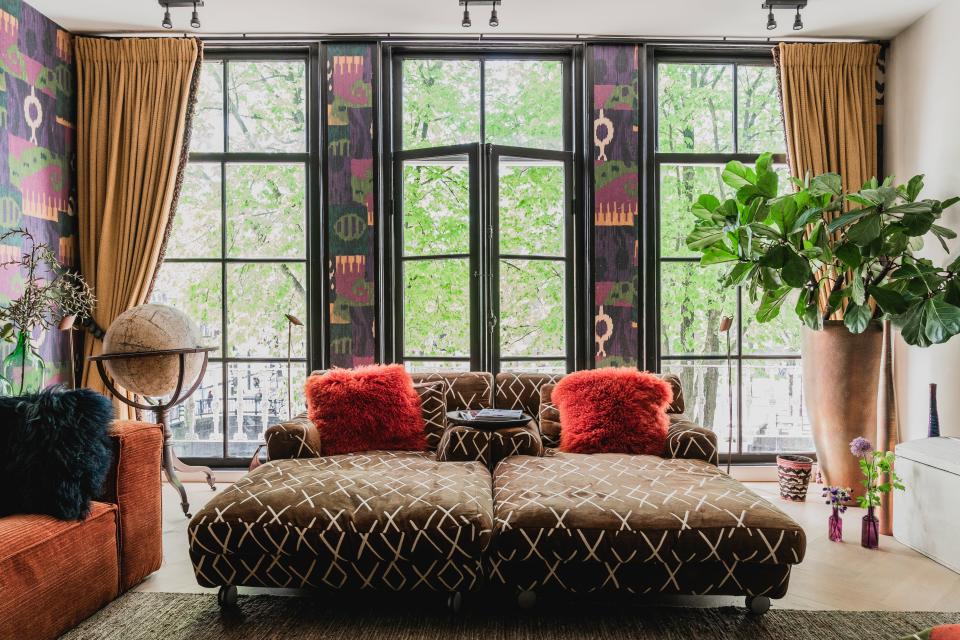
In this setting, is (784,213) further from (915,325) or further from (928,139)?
(928,139)

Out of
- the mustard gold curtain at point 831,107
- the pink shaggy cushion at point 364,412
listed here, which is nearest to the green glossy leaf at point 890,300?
the mustard gold curtain at point 831,107

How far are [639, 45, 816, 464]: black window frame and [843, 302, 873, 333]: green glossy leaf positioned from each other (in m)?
1.03

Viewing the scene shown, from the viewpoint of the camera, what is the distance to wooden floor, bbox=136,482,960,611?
2.31 meters

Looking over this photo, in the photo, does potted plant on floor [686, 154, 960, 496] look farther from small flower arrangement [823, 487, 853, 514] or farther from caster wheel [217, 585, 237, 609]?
caster wheel [217, 585, 237, 609]

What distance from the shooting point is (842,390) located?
3.41 meters

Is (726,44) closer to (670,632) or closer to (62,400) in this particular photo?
(670,632)

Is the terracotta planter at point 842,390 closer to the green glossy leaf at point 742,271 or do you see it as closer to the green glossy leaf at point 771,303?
the green glossy leaf at point 771,303

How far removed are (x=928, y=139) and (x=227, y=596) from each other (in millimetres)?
4395

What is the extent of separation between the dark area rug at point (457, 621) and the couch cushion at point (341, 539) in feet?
0.45

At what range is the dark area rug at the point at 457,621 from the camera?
2059 millimetres

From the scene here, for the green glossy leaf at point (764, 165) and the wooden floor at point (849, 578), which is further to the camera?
the green glossy leaf at point (764, 165)

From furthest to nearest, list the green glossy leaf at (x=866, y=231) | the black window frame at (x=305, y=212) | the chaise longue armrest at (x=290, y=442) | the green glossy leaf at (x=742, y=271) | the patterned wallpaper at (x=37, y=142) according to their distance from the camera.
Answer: the black window frame at (x=305, y=212) → the patterned wallpaper at (x=37, y=142) → the green glossy leaf at (x=742, y=271) → the green glossy leaf at (x=866, y=231) → the chaise longue armrest at (x=290, y=442)

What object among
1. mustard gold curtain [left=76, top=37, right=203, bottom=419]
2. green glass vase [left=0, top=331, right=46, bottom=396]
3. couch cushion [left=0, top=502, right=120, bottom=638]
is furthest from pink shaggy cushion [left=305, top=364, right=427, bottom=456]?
mustard gold curtain [left=76, top=37, right=203, bottom=419]

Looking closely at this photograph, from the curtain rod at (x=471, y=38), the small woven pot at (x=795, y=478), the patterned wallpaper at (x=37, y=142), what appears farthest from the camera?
the curtain rod at (x=471, y=38)
